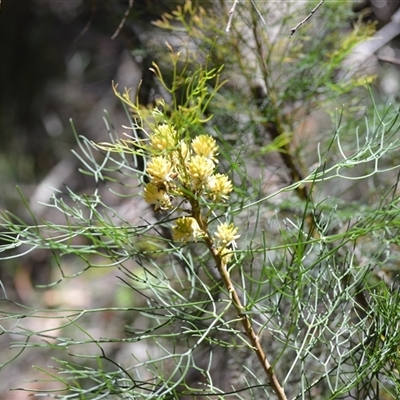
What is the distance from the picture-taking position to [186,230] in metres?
0.62

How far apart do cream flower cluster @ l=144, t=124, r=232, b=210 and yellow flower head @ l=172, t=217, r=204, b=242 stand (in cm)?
2

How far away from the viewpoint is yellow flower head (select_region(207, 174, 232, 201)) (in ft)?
2.03

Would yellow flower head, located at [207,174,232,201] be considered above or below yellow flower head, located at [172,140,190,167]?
below

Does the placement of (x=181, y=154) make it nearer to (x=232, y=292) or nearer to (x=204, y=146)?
(x=204, y=146)

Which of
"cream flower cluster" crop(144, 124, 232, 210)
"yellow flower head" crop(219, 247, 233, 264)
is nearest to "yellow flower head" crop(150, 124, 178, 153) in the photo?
"cream flower cluster" crop(144, 124, 232, 210)

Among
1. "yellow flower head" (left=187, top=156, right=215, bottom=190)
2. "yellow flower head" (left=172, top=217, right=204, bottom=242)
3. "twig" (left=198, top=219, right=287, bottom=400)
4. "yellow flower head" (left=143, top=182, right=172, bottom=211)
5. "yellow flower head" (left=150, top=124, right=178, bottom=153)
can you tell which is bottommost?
"twig" (left=198, top=219, right=287, bottom=400)

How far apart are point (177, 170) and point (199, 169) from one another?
3 cm

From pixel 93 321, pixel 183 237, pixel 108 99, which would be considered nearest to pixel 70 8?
pixel 108 99

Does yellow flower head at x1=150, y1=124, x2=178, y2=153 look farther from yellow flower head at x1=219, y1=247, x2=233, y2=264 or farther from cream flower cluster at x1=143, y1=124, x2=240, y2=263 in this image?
yellow flower head at x1=219, y1=247, x2=233, y2=264

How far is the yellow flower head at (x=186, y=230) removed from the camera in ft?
2.05

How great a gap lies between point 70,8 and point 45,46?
0.20 m

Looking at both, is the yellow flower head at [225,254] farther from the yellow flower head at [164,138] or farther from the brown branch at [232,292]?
the yellow flower head at [164,138]

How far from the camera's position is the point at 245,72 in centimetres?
103

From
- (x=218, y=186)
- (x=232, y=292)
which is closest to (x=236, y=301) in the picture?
(x=232, y=292)
